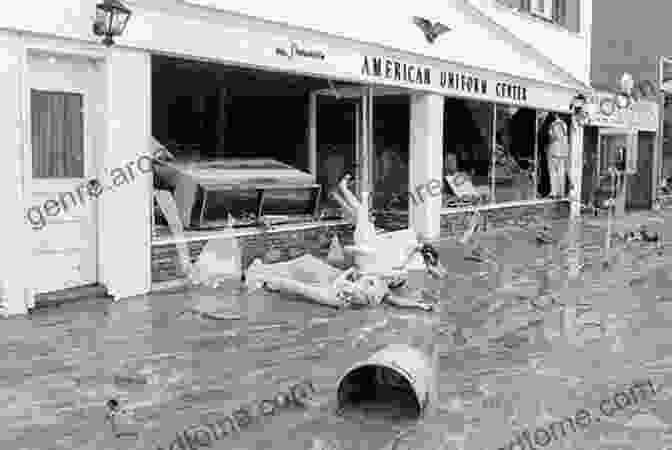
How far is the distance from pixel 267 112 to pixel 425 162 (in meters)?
2.73

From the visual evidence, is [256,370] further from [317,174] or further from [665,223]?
[665,223]

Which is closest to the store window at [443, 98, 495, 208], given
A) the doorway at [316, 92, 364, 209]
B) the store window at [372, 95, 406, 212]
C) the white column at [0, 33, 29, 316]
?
the store window at [372, 95, 406, 212]

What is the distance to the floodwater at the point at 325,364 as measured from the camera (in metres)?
4.85

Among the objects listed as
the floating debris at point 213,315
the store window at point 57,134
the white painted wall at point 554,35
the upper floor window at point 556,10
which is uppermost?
the upper floor window at point 556,10

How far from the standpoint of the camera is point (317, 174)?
13.2 m

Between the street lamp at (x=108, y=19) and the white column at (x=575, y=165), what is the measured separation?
1344 centimetres

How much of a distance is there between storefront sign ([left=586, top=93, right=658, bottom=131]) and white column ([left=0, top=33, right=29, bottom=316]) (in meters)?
14.7

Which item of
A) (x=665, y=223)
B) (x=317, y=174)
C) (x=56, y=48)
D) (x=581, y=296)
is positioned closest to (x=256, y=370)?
(x=56, y=48)

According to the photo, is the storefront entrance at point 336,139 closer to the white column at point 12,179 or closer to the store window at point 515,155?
the store window at point 515,155

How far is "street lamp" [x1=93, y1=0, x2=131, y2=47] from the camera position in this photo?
7.74 metres

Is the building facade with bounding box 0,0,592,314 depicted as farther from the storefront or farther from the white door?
the storefront

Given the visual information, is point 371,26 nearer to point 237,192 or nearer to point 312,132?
point 312,132

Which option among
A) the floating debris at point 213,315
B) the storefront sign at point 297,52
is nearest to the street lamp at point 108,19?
the storefront sign at point 297,52

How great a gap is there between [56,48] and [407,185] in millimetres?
7237
